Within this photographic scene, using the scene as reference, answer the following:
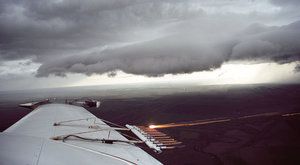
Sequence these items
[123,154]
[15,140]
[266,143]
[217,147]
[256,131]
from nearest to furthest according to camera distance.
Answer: [15,140], [123,154], [217,147], [266,143], [256,131]

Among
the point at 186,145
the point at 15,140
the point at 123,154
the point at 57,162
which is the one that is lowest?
the point at 186,145

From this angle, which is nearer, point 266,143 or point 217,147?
point 217,147

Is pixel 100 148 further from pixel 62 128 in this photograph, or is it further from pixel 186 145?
pixel 186 145

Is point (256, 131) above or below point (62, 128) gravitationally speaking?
below

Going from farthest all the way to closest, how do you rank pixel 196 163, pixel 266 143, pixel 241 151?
pixel 266 143, pixel 241 151, pixel 196 163

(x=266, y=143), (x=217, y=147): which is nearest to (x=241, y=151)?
(x=217, y=147)

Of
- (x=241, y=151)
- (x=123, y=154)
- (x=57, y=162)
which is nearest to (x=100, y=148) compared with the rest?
(x=123, y=154)

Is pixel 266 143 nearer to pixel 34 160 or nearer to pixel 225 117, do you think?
pixel 225 117

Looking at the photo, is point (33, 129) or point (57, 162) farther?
point (33, 129)

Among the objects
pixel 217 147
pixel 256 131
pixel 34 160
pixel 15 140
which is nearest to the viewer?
pixel 34 160
